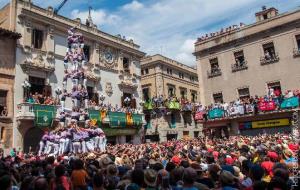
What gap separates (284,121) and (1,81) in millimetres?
20911

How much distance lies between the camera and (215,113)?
1101 inches

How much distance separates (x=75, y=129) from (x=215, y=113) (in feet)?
44.3

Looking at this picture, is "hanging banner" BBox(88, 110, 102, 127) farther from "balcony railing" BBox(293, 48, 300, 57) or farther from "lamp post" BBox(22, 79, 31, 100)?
"balcony railing" BBox(293, 48, 300, 57)

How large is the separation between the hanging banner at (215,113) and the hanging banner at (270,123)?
2.80 m

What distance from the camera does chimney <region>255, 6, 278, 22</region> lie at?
95.8ft

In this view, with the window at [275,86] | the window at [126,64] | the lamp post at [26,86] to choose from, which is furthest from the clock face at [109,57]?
the window at [275,86]

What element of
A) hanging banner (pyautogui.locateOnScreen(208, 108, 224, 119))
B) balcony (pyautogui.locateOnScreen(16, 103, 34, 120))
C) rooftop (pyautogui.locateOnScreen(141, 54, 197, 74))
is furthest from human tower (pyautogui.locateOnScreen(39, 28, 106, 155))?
rooftop (pyautogui.locateOnScreen(141, 54, 197, 74))

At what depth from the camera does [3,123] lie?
74.0 feet

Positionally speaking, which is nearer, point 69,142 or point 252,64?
point 69,142

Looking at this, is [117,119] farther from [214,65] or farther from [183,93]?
[183,93]

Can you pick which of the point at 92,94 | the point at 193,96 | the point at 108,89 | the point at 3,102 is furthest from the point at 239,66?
the point at 193,96

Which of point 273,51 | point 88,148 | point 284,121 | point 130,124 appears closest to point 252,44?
point 273,51

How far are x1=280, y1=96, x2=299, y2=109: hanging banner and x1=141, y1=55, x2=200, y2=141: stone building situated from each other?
1825cm

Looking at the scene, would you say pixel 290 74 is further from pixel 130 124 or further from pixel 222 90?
pixel 130 124
